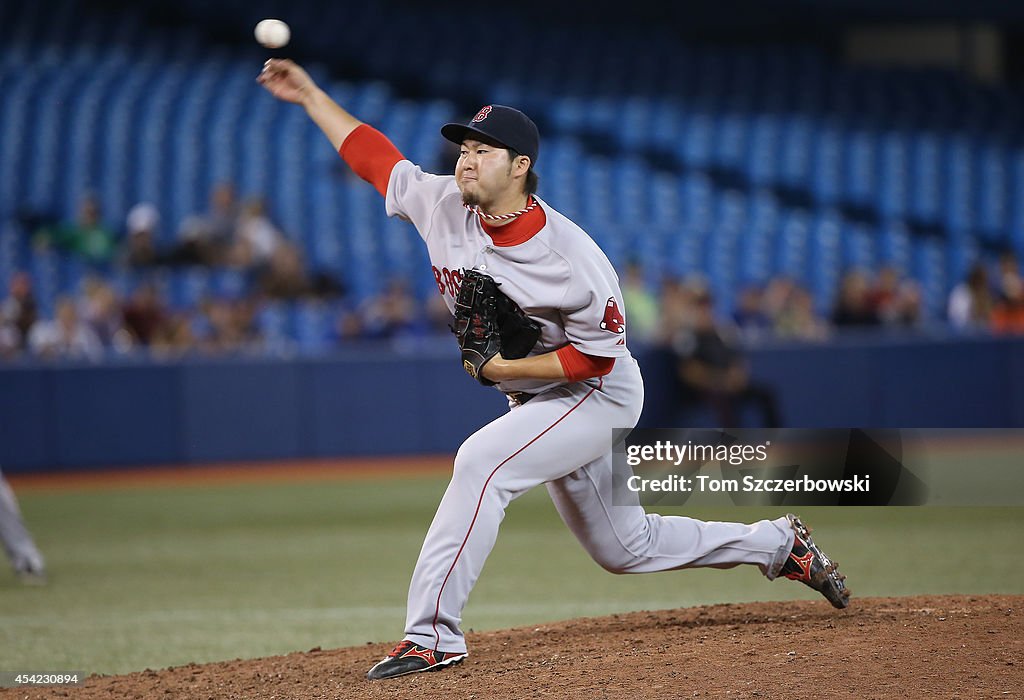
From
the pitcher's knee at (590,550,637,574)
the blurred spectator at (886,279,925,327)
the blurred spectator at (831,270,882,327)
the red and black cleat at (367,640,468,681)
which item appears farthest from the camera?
the blurred spectator at (886,279,925,327)

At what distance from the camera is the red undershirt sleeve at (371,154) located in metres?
4.67

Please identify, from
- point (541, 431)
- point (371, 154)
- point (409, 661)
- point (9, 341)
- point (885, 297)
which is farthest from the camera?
point (885, 297)

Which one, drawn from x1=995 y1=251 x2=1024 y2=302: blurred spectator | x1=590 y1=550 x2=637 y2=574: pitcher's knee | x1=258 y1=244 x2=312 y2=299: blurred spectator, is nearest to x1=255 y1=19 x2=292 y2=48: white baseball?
x1=590 y1=550 x2=637 y2=574: pitcher's knee

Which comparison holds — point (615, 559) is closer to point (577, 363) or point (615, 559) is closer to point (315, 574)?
point (577, 363)

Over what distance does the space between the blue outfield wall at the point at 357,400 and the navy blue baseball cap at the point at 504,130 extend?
8231 millimetres

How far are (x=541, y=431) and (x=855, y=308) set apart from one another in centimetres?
984

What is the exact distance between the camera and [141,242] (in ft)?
43.4

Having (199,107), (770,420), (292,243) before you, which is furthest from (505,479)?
(199,107)

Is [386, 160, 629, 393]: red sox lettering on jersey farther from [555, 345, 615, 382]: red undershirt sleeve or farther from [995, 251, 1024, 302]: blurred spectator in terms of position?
[995, 251, 1024, 302]: blurred spectator

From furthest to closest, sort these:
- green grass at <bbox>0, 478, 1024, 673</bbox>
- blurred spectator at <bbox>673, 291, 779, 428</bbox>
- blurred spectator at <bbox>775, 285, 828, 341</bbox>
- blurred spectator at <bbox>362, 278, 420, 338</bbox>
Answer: blurred spectator at <bbox>775, 285, 828, 341</bbox>, blurred spectator at <bbox>362, 278, 420, 338</bbox>, blurred spectator at <bbox>673, 291, 779, 428</bbox>, green grass at <bbox>0, 478, 1024, 673</bbox>

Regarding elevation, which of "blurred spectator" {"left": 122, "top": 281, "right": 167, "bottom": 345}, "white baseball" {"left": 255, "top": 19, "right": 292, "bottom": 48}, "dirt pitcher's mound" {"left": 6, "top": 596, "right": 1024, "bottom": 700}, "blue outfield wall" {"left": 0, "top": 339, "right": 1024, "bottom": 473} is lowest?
"dirt pitcher's mound" {"left": 6, "top": 596, "right": 1024, "bottom": 700}

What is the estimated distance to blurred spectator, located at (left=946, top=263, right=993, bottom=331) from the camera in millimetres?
13570

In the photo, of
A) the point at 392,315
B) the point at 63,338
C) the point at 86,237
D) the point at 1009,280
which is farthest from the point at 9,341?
the point at 1009,280

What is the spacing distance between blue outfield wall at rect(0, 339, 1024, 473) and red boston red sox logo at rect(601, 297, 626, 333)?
8.17m
